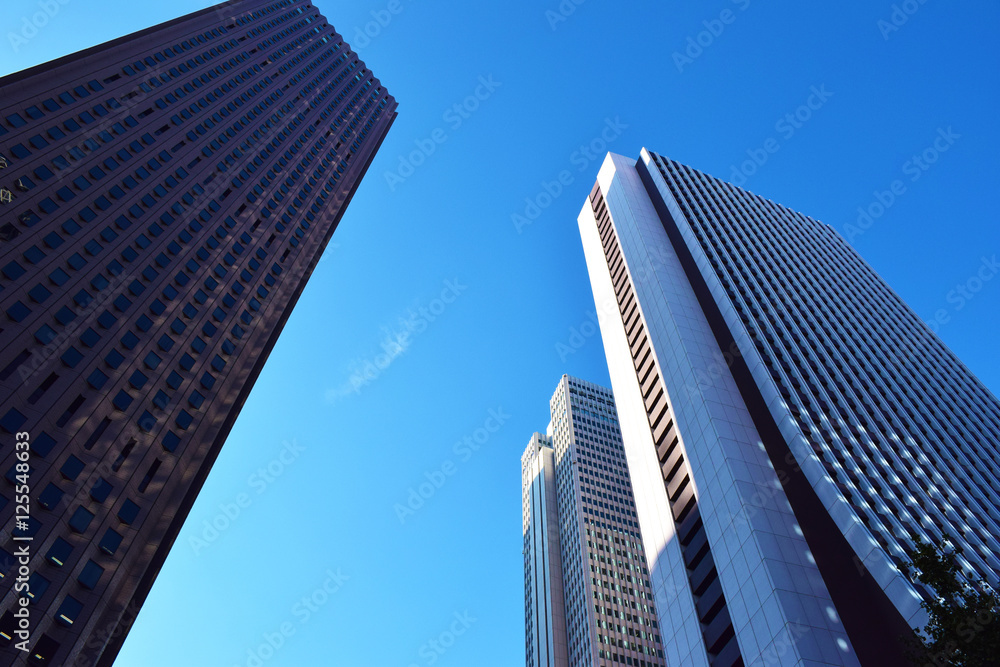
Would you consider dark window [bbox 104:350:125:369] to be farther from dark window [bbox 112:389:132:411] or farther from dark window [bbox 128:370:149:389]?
dark window [bbox 112:389:132:411]

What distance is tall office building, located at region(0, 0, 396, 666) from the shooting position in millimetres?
32750

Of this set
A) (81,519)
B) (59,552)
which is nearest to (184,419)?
(81,519)

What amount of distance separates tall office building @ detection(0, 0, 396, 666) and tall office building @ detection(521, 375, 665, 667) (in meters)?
72.4

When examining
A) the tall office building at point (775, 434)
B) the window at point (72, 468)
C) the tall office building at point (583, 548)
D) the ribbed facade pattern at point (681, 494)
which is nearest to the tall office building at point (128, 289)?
the window at point (72, 468)

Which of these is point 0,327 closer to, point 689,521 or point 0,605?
point 0,605

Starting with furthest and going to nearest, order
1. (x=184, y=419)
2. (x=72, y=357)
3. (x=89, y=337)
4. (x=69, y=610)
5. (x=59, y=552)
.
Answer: (x=184, y=419) < (x=89, y=337) < (x=72, y=357) < (x=59, y=552) < (x=69, y=610)

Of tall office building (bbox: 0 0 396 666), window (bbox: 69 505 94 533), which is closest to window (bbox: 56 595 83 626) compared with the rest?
tall office building (bbox: 0 0 396 666)

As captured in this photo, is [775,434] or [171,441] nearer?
[171,441]

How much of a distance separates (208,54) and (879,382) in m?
85.0

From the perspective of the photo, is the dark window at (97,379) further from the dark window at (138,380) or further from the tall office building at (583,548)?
the tall office building at (583,548)

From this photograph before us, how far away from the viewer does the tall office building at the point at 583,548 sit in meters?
102

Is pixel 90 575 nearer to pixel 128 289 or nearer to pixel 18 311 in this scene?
pixel 18 311

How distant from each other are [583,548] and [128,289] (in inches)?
3508

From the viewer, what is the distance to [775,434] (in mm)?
46344
